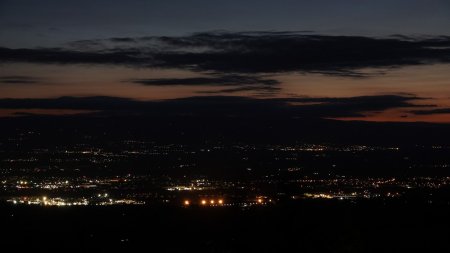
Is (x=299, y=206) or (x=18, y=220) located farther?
(x=18, y=220)

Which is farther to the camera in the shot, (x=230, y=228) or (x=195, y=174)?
(x=195, y=174)

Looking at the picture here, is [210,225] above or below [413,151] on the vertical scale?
above

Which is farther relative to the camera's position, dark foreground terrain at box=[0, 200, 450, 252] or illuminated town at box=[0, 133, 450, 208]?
illuminated town at box=[0, 133, 450, 208]

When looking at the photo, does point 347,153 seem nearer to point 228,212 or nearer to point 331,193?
point 331,193

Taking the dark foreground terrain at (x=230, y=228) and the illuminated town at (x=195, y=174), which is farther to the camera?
the illuminated town at (x=195, y=174)

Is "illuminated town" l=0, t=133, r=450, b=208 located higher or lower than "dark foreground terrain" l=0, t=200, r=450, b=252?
lower

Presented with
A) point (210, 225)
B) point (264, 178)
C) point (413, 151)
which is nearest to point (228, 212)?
point (210, 225)

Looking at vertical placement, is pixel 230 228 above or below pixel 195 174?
above

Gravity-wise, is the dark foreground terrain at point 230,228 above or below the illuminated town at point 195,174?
above
